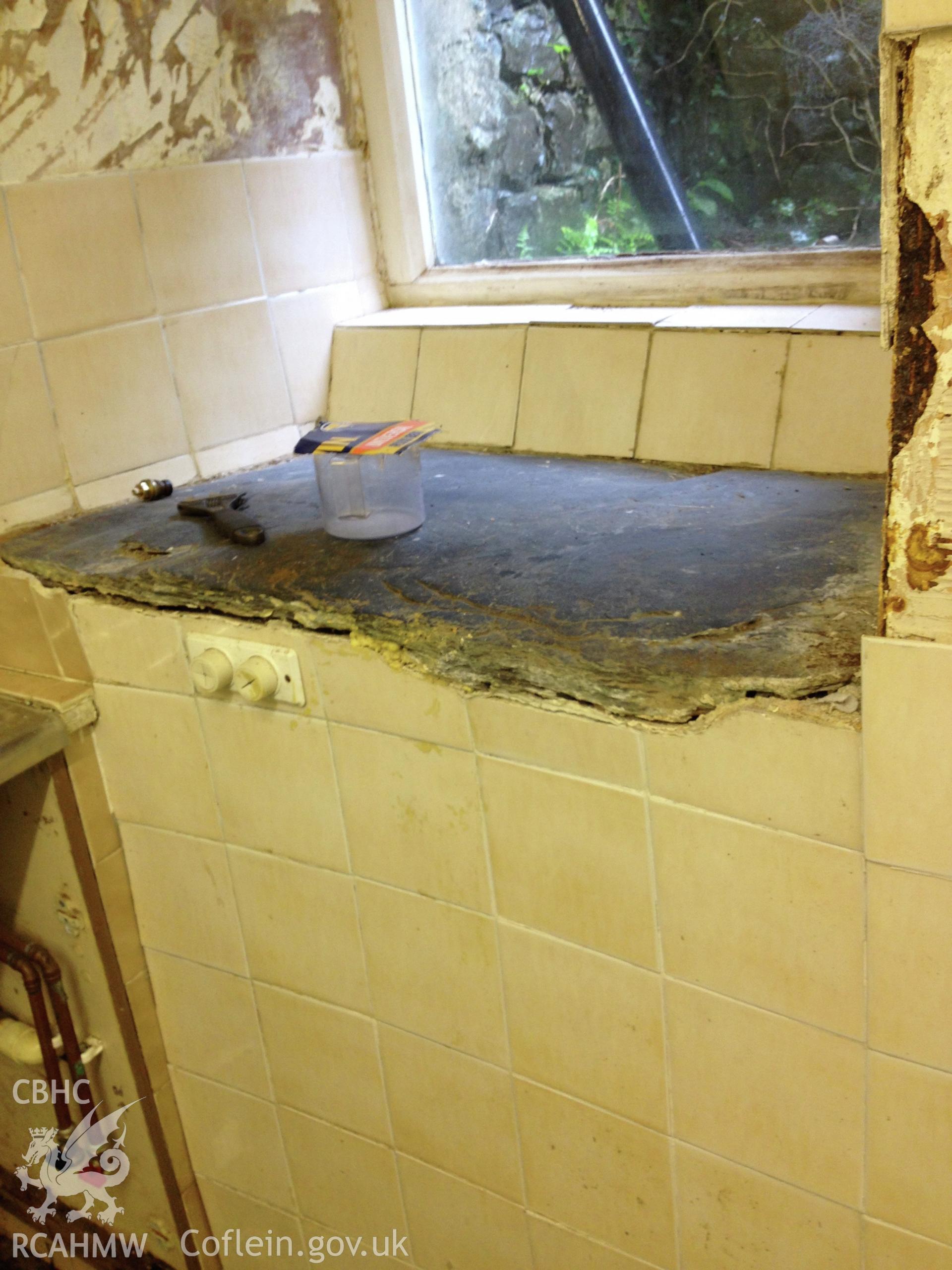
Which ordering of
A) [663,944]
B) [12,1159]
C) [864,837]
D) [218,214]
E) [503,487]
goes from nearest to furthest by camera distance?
[864,837], [663,944], [503,487], [218,214], [12,1159]

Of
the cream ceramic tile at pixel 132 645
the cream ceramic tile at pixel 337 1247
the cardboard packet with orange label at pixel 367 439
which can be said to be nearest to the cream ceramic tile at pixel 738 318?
the cardboard packet with orange label at pixel 367 439

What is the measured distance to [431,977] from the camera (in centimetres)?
122

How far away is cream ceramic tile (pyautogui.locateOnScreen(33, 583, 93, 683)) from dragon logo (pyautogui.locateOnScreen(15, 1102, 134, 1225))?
0.65m

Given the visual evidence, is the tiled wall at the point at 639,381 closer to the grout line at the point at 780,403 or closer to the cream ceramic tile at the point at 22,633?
the grout line at the point at 780,403

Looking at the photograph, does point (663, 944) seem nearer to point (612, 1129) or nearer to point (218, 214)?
point (612, 1129)

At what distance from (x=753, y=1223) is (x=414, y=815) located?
1.76 ft

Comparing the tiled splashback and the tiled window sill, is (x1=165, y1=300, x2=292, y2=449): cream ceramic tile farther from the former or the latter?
the tiled window sill

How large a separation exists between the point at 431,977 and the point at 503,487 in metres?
0.64

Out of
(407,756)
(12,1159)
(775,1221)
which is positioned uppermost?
(407,756)

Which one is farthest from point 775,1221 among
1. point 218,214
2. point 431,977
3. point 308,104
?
point 308,104

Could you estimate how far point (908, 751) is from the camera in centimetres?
80

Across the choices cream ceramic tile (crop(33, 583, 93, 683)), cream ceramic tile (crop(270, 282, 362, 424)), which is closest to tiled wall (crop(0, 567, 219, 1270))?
cream ceramic tile (crop(33, 583, 93, 683))

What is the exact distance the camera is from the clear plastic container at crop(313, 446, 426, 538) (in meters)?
1.31

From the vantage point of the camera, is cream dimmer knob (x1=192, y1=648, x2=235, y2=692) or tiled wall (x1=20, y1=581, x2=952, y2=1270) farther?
cream dimmer knob (x1=192, y1=648, x2=235, y2=692)
